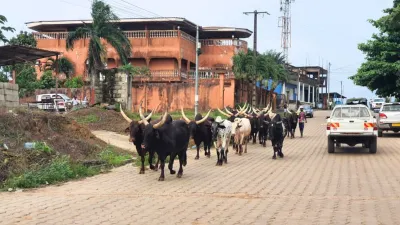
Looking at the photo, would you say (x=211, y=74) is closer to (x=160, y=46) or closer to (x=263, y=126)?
(x=160, y=46)

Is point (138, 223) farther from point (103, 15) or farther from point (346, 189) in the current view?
point (103, 15)

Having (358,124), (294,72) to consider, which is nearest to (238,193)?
(358,124)

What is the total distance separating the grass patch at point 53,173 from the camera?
36.0 feet

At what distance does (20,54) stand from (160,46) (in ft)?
75.0

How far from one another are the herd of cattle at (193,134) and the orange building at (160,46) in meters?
21.1

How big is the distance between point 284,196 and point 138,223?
3.40 meters

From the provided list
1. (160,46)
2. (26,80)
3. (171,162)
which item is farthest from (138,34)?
A: (171,162)

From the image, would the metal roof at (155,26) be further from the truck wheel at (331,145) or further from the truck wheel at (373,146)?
the truck wheel at (373,146)

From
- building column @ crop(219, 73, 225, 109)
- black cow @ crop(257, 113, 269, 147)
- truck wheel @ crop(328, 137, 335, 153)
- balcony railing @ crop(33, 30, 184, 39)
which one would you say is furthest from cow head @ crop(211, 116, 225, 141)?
balcony railing @ crop(33, 30, 184, 39)

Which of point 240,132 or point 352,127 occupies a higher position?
point 352,127

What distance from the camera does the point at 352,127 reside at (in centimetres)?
1797

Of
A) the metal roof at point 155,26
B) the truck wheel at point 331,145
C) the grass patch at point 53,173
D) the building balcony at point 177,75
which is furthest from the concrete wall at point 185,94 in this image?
the grass patch at point 53,173

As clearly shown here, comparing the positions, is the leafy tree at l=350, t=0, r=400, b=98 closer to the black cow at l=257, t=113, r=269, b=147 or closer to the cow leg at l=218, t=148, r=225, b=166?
the black cow at l=257, t=113, r=269, b=147

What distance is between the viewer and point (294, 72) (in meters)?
75.3
